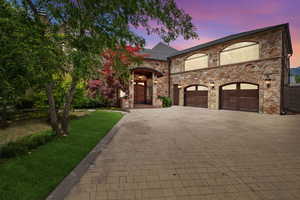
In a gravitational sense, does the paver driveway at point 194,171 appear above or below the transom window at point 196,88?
below

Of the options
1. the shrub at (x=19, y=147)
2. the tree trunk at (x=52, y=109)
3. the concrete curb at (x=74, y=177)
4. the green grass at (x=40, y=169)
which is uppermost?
the tree trunk at (x=52, y=109)

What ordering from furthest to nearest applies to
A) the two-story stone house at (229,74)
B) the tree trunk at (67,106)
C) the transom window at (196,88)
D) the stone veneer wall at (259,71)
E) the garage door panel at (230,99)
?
the transom window at (196,88)
the garage door panel at (230,99)
the two-story stone house at (229,74)
the stone veneer wall at (259,71)
the tree trunk at (67,106)

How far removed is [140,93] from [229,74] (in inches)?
359

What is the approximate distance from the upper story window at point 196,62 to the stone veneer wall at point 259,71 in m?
0.48

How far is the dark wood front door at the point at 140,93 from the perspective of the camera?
15891mm

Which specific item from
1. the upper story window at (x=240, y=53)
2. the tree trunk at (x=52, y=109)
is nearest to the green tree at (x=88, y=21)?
the tree trunk at (x=52, y=109)

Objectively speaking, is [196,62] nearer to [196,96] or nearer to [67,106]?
[196,96]

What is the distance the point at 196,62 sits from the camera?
50.6 ft

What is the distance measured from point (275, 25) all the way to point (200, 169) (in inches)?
507

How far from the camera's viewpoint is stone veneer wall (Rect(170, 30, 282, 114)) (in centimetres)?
1005

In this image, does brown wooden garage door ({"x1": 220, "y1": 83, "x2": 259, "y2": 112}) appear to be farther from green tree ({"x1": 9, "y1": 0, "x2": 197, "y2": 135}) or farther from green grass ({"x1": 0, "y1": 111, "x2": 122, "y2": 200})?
green grass ({"x1": 0, "y1": 111, "x2": 122, "y2": 200})

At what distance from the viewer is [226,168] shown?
8.96ft

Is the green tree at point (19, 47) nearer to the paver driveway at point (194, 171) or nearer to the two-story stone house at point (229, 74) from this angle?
the paver driveway at point (194, 171)

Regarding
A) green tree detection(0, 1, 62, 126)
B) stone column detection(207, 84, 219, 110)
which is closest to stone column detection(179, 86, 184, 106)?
stone column detection(207, 84, 219, 110)
